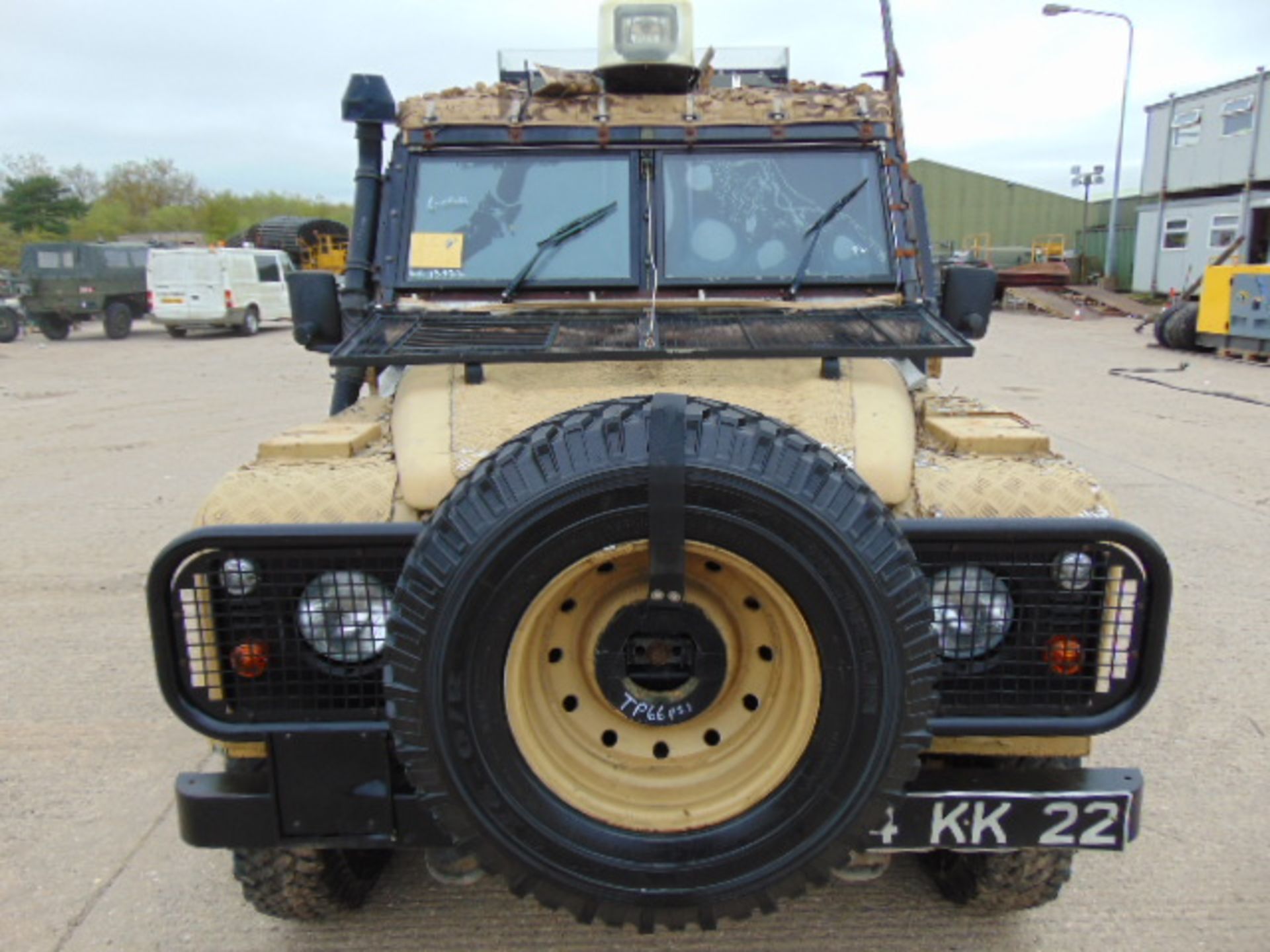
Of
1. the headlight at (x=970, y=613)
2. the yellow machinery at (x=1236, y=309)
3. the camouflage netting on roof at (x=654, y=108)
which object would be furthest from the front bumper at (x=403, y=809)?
the yellow machinery at (x=1236, y=309)

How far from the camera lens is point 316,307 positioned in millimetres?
3627

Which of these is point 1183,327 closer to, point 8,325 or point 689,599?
point 689,599

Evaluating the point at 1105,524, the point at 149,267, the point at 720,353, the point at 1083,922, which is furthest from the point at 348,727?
the point at 149,267

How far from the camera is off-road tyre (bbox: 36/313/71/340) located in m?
22.8

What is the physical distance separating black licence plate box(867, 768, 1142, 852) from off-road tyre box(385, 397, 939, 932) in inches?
11.1

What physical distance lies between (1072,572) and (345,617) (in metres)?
1.58

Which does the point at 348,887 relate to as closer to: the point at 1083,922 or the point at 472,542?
the point at 472,542

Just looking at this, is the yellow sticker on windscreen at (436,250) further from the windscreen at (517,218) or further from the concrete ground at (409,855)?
the concrete ground at (409,855)

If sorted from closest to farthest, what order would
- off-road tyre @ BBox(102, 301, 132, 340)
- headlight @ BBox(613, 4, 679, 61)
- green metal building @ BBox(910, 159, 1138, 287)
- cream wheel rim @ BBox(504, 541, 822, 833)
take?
1. cream wheel rim @ BBox(504, 541, 822, 833)
2. headlight @ BBox(613, 4, 679, 61)
3. off-road tyre @ BBox(102, 301, 132, 340)
4. green metal building @ BBox(910, 159, 1138, 287)

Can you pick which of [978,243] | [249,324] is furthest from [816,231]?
[978,243]

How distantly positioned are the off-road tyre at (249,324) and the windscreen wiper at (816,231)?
22.9m

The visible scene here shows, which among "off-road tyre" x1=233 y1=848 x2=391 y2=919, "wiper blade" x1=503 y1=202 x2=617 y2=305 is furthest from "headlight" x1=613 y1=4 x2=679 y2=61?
"off-road tyre" x1=233 y1=848 x2=391 y2=919

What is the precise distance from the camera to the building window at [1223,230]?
26.0 meters

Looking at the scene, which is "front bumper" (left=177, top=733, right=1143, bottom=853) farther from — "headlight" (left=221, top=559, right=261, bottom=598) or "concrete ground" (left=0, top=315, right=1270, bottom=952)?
"concrete ground" (left=0, top=315, right=1270, bottom=952)
